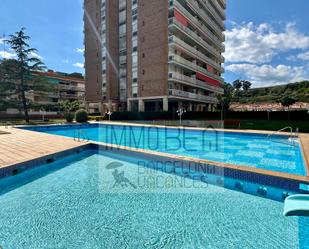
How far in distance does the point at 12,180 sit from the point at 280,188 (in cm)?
785

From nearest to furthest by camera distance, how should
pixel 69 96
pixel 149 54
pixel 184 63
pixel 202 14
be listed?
pixel 184 63 → pixel 149 54 → pixel 202 14 → pixel 69 96

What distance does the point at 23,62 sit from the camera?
98.0ft

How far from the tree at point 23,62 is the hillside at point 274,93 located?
178 ft

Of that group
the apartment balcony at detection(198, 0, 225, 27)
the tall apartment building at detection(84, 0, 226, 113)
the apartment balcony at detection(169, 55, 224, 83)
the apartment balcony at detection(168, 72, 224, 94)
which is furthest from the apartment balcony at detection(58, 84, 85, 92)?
the apartment balcony at detection(198, 0, 225, 27)

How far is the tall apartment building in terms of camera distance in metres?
31.0

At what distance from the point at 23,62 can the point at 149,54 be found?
20.5 meters

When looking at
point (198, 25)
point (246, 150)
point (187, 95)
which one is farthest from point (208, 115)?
point (246, 150)

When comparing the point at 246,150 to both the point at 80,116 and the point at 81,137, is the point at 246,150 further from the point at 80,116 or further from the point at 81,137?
the point at 80,116

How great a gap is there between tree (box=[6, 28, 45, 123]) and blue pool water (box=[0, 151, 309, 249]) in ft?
96.1

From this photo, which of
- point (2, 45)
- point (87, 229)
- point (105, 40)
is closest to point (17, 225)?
point (87, 229)

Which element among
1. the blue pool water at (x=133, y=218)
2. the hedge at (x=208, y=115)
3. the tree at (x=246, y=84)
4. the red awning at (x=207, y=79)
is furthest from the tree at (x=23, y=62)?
the tree at (x=246, y=84)

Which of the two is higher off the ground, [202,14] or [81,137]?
[202,14]

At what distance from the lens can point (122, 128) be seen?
21.6m

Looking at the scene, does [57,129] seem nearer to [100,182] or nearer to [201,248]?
[100,182]
